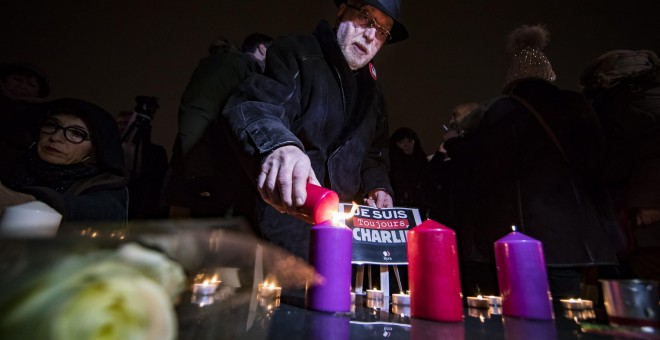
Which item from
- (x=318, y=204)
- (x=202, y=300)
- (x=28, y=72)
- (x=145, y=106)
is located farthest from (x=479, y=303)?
(x=28, y=72)

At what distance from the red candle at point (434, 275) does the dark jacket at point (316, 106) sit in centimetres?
58

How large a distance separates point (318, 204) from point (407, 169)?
2.26 metres

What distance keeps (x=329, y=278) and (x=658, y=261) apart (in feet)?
6.57

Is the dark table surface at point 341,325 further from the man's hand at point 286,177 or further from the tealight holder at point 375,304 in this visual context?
the man's hand at point 286,177

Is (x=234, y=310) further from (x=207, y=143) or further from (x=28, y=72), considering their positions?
(x=28, y=72)

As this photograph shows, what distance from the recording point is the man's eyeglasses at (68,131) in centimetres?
192

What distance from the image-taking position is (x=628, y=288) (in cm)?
62

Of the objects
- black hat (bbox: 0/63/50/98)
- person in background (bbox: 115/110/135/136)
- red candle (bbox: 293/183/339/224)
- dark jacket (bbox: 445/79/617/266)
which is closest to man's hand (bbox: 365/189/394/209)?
dark jacket (bbox: 445/79/617/266)

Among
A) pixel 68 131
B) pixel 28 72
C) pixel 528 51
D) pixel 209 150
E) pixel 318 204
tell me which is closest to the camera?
pixel 318 204

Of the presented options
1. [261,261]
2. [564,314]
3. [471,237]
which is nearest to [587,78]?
[471,237]

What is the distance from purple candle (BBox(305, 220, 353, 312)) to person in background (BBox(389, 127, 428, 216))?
1.79 m

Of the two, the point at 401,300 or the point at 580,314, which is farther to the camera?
the point at 401,300

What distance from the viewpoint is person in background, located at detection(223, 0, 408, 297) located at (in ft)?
3.86

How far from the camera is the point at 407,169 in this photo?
2.86 metres
